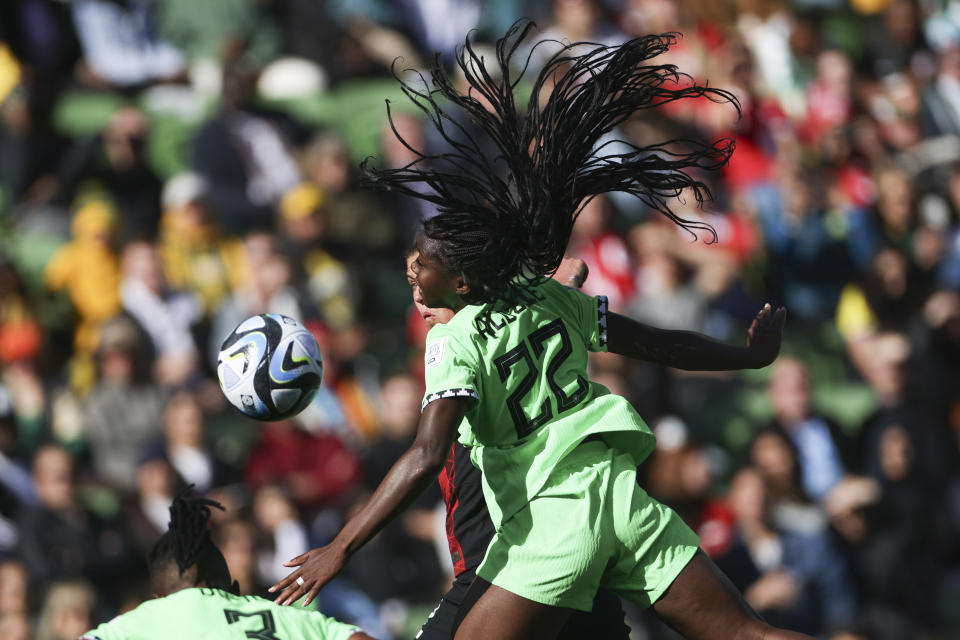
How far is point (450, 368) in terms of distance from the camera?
13.3 feet

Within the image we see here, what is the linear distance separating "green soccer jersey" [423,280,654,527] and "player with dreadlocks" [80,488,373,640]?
29.1 inches

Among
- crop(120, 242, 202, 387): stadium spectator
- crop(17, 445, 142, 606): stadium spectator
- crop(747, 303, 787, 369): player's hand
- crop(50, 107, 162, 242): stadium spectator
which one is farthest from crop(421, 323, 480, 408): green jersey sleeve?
crop(50, 107, 162, 242): stadium spectator

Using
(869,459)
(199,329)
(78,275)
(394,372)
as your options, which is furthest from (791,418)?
(78,275)

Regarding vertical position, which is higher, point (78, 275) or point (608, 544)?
point (78, 275)

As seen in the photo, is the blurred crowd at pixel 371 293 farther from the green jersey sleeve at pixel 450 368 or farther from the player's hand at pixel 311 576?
the player's hand at pixel 311 576

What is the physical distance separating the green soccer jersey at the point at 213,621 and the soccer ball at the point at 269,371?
684 mm

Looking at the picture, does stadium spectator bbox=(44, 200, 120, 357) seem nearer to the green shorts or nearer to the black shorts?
the black shorts

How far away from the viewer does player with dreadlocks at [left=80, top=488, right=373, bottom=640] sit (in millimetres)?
4344

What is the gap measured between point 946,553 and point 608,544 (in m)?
6.17

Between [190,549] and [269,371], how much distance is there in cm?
67

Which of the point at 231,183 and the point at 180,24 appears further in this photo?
the point at 180,24

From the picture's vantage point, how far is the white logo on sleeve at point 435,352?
4090 millimetres

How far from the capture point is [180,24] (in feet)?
38.2

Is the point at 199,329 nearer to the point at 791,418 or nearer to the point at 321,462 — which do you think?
the point at 321,462
